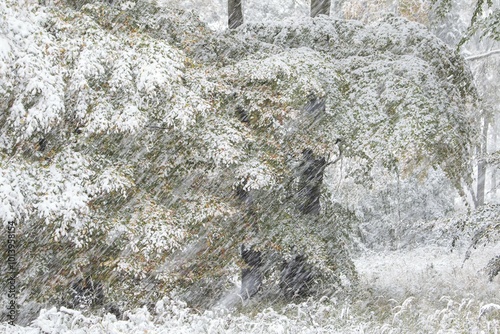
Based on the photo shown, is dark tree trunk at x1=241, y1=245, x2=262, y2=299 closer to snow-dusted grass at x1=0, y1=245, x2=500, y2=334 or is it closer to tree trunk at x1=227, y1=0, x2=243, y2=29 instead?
snow-dusted grass at x1=0, y1=245, x2=500, y2=334

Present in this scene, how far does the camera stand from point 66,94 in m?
6.29

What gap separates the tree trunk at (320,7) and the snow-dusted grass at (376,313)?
16.8 feet

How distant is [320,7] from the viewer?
10844 mm

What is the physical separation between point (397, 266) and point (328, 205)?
5061 millimetres

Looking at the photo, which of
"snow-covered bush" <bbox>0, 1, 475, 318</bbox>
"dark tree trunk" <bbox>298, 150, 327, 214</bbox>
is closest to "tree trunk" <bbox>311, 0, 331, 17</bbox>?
"snow-covered bush" <bbox>0, 1, 475, 318</bbox>

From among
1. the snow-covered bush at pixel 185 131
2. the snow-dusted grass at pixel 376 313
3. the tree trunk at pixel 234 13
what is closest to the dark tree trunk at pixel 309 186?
the snow-covered bush at pixel 185 131

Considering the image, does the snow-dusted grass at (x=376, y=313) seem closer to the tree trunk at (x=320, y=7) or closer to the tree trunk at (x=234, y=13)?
the tree trunk at (x=320, y=7)

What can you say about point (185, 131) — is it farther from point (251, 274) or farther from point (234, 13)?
point (234, 13)

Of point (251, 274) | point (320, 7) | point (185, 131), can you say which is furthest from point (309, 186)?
point (320, 7)

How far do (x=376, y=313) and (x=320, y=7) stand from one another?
587 centimetres

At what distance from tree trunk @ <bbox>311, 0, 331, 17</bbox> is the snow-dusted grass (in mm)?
5123

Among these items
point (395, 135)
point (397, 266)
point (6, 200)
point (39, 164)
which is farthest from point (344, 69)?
point (397, 266)

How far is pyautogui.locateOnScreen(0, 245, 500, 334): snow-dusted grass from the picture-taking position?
5020 mm

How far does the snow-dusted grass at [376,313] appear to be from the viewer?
16.5 feet
